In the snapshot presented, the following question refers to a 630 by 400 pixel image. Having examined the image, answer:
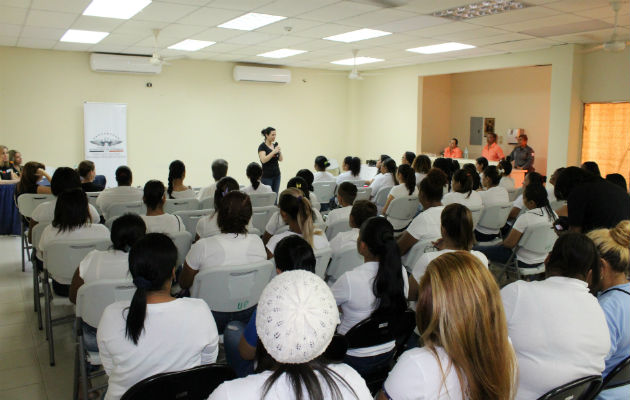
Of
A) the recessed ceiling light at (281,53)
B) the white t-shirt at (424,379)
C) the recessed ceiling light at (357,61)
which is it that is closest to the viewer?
the white t-shirt at (424,379)

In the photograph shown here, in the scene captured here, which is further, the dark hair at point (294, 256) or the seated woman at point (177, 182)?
the seated woman at point (177, 182)

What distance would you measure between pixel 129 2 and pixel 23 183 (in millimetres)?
2530

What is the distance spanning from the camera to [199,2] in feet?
18.8

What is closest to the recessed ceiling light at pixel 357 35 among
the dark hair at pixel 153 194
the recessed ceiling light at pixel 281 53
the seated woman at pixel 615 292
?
the recessed ceiling light at pixel 281 53

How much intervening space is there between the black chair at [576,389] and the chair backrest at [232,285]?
163 centimetres

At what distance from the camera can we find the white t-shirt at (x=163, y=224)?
151 inches

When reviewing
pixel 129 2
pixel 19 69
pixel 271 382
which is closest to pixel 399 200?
pixel 129 2

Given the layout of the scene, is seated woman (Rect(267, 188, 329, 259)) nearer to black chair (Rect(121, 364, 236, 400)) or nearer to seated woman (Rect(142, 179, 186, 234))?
seated woman (Rect(142, 179, 186, 234))

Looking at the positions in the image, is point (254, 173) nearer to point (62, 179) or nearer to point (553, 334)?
point (62, 179)

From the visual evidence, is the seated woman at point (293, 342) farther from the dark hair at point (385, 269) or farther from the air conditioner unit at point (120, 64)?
the air conditioner unit at point (120, 64)

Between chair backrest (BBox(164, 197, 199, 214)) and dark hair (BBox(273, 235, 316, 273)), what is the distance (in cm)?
322

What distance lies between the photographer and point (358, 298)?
2439 mm

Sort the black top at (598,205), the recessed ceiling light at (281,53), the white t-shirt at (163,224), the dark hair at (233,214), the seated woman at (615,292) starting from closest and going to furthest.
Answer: the seated woman at (615,292) → the dark hair at (233,214) → the black top at (598,205) → the white t-shirt at (163,224) → the recessed ceiling light at (281,53)

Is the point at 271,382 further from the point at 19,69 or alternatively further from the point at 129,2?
the point at 19,69
